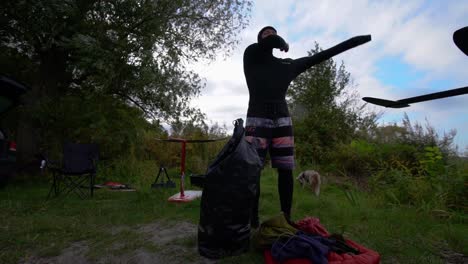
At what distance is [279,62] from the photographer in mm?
2475

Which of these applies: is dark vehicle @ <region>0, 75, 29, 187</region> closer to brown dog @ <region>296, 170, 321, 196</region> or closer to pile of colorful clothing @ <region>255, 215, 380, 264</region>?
pile of colorful clothing @ <region>255, 215, 380, 264</region>

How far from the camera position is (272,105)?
2.38 meters

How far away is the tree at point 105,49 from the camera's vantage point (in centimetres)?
535

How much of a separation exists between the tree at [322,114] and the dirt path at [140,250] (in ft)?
19.0

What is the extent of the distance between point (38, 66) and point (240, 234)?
676 cm

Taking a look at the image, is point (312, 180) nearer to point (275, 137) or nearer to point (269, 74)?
point (275, 137)

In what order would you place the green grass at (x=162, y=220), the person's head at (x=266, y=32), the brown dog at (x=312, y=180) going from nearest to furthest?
the green grass at (x=162, y=220) → the person's head at (x=266, y=32) → the brown dog at (x=312, y=180)

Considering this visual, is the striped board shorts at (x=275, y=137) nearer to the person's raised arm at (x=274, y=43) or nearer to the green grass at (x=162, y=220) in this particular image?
the person's raised arm at (x=274, y=43)

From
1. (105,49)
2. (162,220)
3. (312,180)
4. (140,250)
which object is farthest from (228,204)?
(105,49)

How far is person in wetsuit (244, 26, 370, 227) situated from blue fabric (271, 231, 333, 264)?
61cm

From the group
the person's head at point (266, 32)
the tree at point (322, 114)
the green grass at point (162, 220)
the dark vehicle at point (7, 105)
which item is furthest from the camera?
the tree at point (322, 114)

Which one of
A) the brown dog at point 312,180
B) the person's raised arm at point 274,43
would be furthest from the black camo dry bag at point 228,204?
the brown dog at point 312,180

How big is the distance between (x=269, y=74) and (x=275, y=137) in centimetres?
50

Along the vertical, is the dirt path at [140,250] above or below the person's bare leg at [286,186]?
below
